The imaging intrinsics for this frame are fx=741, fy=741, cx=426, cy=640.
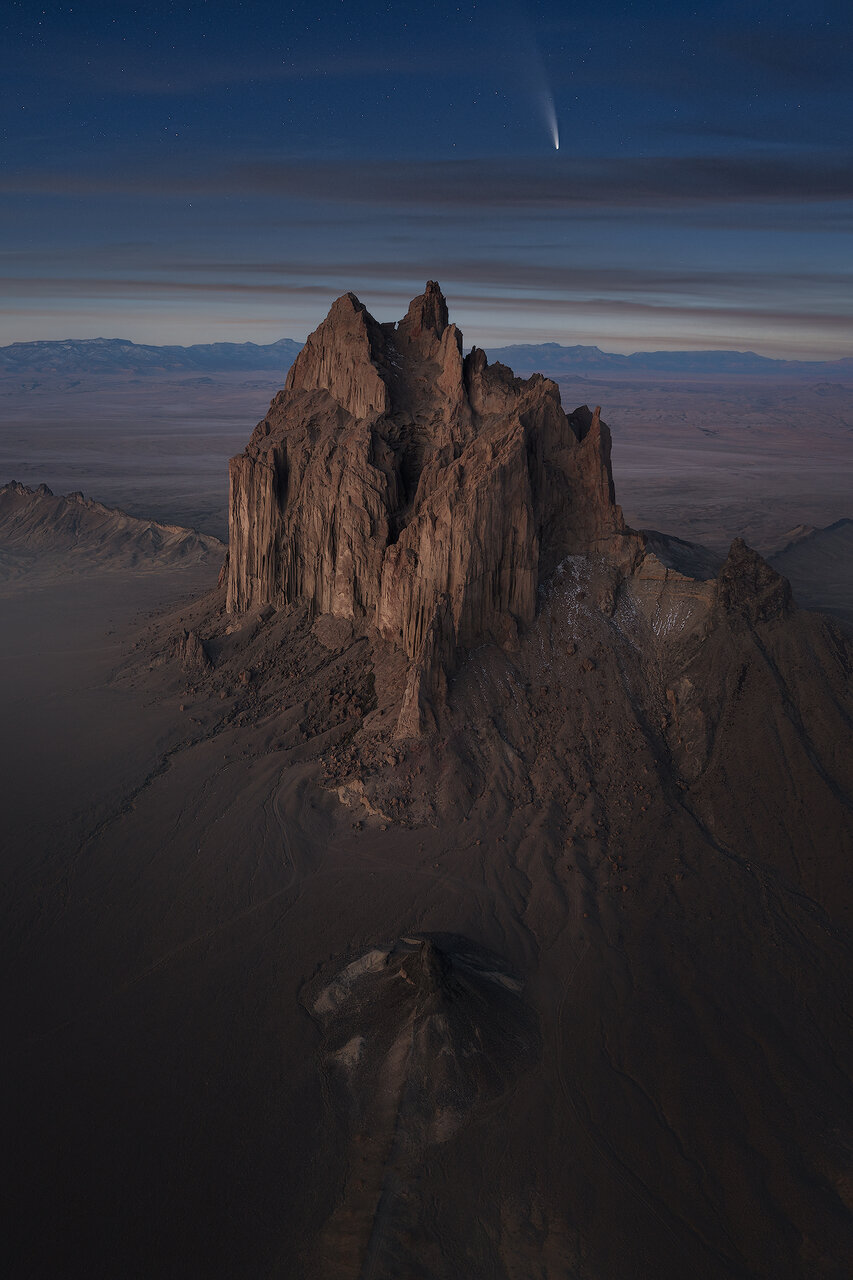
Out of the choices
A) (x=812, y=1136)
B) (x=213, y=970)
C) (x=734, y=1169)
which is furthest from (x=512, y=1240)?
(x=213, y=970)

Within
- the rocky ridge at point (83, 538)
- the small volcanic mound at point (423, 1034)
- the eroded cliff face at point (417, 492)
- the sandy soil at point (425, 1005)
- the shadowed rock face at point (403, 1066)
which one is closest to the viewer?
the shadowed rock face at point (403, 1066)

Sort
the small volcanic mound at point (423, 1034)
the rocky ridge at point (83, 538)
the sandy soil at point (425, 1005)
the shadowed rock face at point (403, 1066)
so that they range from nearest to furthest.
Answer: the shadowed rock face at point (403, 1066), the sandy soil at point (425, 1005), the small volcanic mound at point (423, 1034), the rocky ridge at point (83, 538)

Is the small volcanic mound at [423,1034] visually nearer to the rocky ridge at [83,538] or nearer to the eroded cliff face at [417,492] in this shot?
the eroded cliff face at [417,492]

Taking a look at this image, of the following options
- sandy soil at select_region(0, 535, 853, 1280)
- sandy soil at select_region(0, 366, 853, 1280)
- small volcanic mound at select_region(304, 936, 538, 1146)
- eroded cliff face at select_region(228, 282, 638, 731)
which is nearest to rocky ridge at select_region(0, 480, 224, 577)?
eroded cliff face at select_region(228, 282, 638, 731)

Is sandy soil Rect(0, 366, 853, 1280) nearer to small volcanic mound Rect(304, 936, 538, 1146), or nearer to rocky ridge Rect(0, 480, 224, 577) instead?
small volcanic mound Rect(304, 936, 538, 1146)

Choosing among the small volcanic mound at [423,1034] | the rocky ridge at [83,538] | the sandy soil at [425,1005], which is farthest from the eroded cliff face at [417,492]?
the rocky ridge at [83,538]

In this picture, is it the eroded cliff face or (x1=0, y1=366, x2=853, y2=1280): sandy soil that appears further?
the eroded cliff face

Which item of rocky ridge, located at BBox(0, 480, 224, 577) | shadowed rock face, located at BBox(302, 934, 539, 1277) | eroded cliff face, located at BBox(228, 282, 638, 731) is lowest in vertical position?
shadowed rock face, located at BBox(302, 934, 539, 1277)

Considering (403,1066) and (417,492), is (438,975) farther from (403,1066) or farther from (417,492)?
(417,492)
